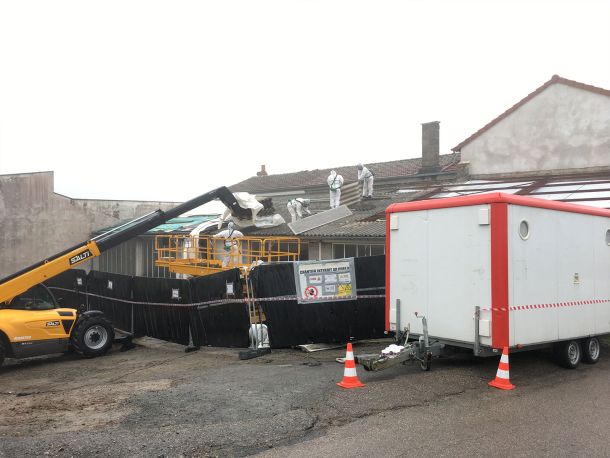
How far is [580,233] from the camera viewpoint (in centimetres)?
Answer: 873

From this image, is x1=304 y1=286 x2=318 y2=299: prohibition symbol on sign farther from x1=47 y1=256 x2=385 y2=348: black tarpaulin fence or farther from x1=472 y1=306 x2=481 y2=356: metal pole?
x1=472 y1=306 x2=481 y2=356: metal pole

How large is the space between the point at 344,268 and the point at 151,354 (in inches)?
198

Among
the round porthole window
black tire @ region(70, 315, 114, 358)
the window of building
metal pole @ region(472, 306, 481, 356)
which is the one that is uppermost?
the round porthole window

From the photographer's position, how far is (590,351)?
8992mm

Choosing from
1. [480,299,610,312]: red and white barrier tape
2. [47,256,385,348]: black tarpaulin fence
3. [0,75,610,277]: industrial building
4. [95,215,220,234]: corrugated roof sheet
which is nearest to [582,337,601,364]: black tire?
[480,299,610,312]: red and white barrier tape

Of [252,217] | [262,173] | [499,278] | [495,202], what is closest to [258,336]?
[499,278]

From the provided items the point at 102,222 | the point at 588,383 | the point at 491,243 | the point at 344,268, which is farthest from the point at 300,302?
the point at 102,222

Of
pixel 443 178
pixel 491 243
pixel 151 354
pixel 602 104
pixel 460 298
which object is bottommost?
pixel 151 354

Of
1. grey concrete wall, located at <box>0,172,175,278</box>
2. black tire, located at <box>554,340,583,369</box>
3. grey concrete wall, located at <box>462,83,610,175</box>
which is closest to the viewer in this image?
black tire, located at <box>554,340,583,369</box>

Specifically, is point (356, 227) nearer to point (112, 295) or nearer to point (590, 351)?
point (112, 295)

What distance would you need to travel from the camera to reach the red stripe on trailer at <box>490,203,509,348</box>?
731cm

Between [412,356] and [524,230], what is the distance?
2.57 m

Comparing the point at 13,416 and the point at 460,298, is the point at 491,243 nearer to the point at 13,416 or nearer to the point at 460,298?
the point at 460,298

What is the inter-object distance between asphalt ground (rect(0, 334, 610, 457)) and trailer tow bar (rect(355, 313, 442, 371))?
0.79 ft
